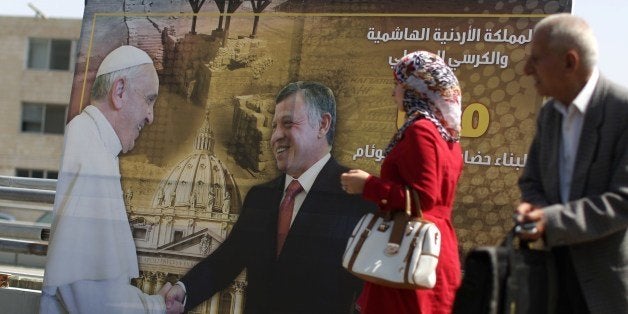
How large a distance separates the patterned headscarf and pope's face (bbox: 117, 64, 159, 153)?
1752 mm

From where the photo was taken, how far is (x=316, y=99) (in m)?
4.82

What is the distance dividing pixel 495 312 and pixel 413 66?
1225 mm

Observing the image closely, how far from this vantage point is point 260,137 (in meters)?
4.91

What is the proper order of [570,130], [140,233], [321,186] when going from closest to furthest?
[570,130], [321,186], [140,233]

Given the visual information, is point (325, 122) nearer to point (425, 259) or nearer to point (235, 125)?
point (235, 125)

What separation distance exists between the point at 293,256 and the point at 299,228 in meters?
0.14

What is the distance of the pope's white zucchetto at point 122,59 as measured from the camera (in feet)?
17.3

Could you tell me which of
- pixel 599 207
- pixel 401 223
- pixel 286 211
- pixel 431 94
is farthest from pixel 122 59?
pixel 599 207

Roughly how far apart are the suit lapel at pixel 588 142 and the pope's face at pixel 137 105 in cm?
265

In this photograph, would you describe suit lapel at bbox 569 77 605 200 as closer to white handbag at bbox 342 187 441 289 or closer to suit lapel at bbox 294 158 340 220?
white handbag at bbox 342 187 441 289

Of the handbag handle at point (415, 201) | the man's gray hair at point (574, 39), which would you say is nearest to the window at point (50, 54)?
the handbag handle at point (415, 201)

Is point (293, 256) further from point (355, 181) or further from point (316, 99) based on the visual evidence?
point (355, 181)

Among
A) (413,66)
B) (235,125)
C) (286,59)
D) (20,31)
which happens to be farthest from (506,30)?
(20,31)

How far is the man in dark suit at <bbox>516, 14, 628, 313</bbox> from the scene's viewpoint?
302cm
